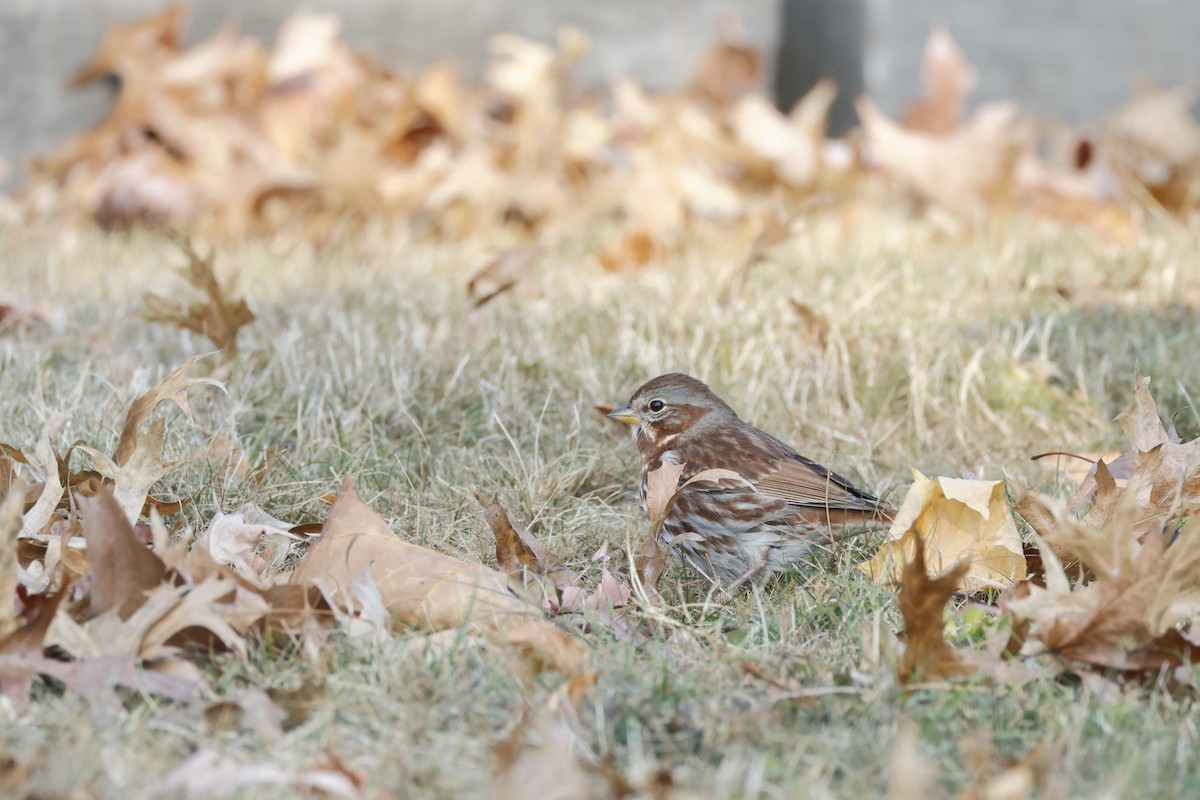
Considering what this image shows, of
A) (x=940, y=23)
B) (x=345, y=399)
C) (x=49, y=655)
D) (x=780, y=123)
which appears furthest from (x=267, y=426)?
(x=940, y=23)

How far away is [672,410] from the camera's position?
346 cm

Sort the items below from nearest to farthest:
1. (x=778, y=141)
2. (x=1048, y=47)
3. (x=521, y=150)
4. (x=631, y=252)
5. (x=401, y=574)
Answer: (x=401, y=574)
(x=631, y=252)
(x=778, y=141)
(x=521, y=150)
(x=1048, y=47)

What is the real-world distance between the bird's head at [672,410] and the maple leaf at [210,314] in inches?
46.9

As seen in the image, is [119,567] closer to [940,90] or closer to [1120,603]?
[1120,603]

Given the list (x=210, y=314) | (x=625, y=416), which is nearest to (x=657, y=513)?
(x=625, y=416)

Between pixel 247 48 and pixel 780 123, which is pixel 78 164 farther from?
pixel 780 123

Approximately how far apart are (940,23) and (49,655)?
575 cm

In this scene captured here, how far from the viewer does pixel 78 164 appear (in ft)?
21.9

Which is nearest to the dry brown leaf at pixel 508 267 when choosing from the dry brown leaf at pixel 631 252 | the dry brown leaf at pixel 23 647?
the dry brown leaf at pixel 631 252

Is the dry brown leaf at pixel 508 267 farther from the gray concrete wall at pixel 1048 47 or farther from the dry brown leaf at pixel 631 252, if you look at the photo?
the gray concrete wall at pixel 1048 47

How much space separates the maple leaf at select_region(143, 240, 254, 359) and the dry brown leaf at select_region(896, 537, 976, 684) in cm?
228

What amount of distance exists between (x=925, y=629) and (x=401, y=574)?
0.96 metres

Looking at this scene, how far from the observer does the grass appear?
2.07 m

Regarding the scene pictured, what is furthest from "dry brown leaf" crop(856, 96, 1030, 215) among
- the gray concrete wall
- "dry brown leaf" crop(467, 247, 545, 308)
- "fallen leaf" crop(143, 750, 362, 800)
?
"fallen leaf" crop(143, 750, 362, 800)
